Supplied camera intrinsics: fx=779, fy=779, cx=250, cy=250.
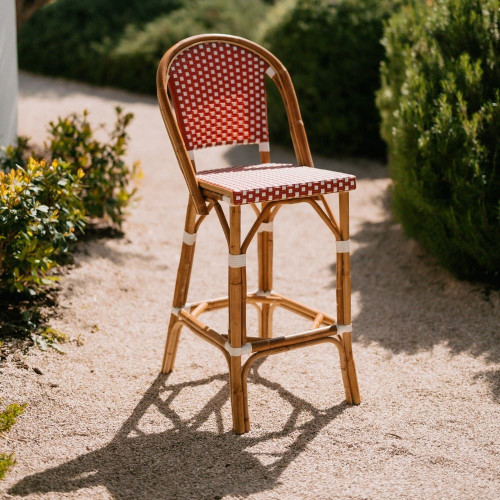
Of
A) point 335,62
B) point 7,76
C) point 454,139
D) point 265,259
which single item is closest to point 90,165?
point 7,76

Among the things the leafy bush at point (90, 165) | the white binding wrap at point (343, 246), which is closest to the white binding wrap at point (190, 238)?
the white binding wrap at point (343, 246)

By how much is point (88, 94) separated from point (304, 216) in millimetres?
4663

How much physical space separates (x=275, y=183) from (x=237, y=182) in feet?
0.50

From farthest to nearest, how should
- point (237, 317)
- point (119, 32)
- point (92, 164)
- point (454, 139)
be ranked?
point (119, 32)
point (92, 164)
point (454, 139)
point (237, 317)

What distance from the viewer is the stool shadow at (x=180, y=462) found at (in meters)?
2.74

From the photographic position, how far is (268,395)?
342 cm

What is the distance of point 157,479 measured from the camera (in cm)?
280

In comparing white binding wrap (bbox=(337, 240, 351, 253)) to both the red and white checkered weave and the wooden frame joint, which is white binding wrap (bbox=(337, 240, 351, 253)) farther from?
the wooden frame joint

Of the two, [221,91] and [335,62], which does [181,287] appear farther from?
[335,62]

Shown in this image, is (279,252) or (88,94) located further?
(88,94)

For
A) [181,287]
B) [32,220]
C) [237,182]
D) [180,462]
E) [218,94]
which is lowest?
[180,462]

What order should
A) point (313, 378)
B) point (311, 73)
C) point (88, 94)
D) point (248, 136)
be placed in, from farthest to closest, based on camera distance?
point (88, 94), point (311, 73), point (313, 378), point (248, 136)

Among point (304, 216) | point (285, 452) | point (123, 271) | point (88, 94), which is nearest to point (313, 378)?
point (285, 452)

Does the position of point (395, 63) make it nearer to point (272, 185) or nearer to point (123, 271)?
point (123, 271)
